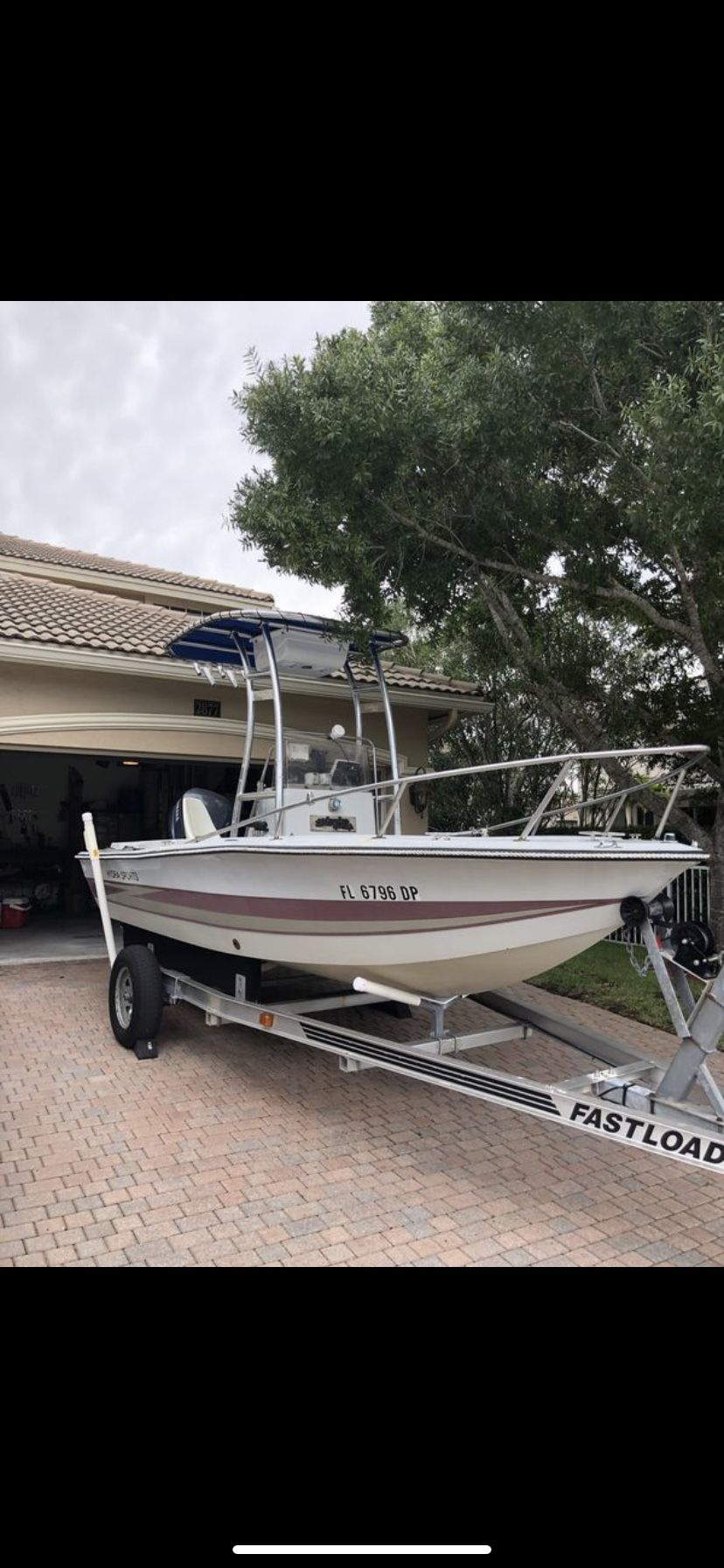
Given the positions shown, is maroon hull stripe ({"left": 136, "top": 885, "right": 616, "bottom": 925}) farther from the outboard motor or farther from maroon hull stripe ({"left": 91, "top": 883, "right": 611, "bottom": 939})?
the outboard motor

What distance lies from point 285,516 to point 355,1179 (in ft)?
18.4

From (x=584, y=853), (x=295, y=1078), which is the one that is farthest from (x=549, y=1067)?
(x=584, y=853)

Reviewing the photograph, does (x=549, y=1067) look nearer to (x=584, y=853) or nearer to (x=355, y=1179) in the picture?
(x=355, y=1179)

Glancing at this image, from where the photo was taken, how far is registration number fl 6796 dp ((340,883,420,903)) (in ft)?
13.5

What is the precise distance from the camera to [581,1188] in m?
4.27

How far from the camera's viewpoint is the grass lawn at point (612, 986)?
765 cm

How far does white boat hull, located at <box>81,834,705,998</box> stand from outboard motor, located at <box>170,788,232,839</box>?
2.39 feet

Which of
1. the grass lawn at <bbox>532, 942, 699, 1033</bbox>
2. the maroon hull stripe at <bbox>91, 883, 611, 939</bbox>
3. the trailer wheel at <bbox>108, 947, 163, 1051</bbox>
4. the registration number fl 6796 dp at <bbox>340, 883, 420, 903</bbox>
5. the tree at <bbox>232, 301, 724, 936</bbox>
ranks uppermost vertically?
the tree at <bbox>232, 301, 724, 936</bbox>

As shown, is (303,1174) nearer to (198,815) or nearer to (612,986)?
(198,815)

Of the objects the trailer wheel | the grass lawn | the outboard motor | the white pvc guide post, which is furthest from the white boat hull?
the grass lawn

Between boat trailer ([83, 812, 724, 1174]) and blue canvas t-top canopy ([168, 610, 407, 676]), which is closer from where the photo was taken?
boat trailer ([83, 812, 724, 1174])

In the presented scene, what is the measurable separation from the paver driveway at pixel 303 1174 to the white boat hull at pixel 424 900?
0.95 meters

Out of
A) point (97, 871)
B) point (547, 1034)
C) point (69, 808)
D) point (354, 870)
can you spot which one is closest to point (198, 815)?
point (97, 871)

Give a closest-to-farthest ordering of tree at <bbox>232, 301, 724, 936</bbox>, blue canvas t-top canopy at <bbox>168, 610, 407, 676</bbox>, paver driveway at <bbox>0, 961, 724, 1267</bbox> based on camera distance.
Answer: paver driveway at <bbox>0, 961, 724, 1267</bbox> → blue canvas t-top canopy at <bbox>168, 610, 407, 676</bbox> → tree at <bbox>232, 301, 724, 936</bbox>
